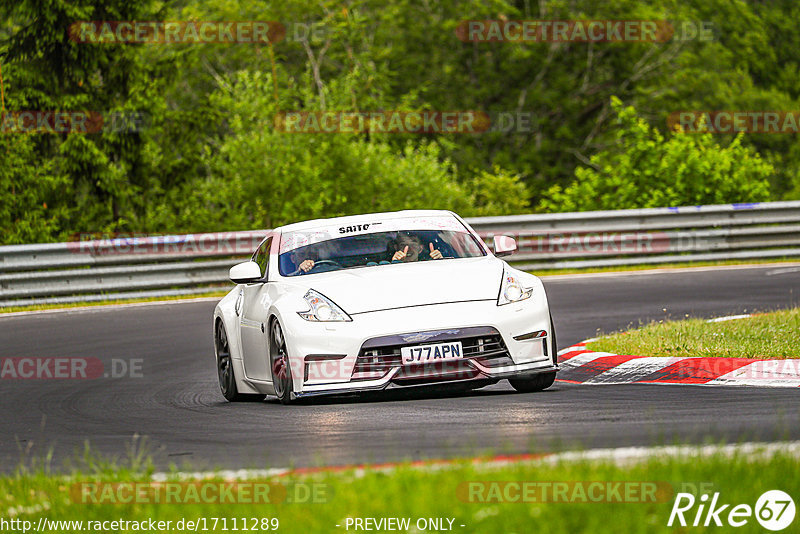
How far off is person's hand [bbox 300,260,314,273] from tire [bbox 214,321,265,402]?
108 cm

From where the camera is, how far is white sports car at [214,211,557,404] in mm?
8602

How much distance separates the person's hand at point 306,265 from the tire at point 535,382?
5.83ft

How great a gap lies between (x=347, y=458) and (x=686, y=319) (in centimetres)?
819

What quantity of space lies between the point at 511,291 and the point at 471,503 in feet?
14.7

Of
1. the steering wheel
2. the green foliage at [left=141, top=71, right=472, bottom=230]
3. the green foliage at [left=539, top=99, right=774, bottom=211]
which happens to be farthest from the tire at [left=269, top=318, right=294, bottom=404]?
the green foliage at [left=539, top=99, right=774, bottom=211]

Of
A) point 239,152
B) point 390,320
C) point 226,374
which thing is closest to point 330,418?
point 390,320

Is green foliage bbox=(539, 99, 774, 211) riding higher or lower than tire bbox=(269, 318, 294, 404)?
lower

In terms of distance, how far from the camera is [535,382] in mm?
9359

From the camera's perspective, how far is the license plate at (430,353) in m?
8.55

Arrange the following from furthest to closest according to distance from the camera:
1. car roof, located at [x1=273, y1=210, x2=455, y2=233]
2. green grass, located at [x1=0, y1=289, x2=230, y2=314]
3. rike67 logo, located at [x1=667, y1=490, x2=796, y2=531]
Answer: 1. green grass, located at [x1=0, y1=289, x2=230, y2=314]
2. car roof, located at [x1=273, y1=210, x2=455, y2=233]
3. rike67 logo, located at [x1=667, y1=490, x2=796, y2=531]

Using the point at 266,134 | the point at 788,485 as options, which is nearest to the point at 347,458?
the point at 788,485

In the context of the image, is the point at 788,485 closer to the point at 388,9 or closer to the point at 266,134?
the point at 266,134

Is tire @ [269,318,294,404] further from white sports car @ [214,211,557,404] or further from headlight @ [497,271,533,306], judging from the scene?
headlight @ [497,271,533,306]

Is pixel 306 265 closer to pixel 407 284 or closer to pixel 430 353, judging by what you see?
pixel 407 284
